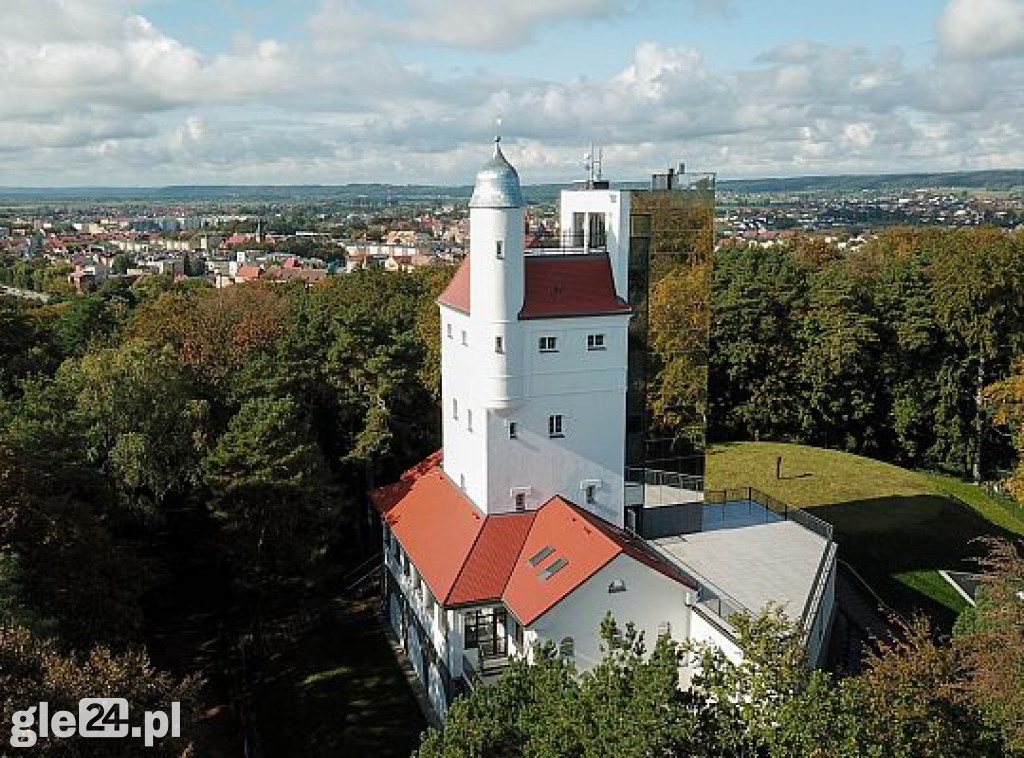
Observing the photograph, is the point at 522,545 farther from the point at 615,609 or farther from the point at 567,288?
the point at 567,288

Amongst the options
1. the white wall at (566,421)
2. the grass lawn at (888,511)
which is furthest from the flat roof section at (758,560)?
the grass lawn at (888,511)

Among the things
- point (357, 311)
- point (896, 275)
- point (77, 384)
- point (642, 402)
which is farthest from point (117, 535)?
point (896, 275)

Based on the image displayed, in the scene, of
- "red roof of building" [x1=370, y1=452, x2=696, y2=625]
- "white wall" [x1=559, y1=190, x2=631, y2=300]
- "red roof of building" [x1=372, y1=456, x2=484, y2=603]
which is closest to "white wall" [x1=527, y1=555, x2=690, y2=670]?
"red roof of building" [x1=370, y1=452, x2=696, y2=625]

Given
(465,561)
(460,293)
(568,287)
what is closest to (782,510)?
(568,287)

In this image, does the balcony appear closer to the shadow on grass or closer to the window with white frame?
the window with white frame

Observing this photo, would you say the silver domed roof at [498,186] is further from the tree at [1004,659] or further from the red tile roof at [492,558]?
the tree at [1004,659]
